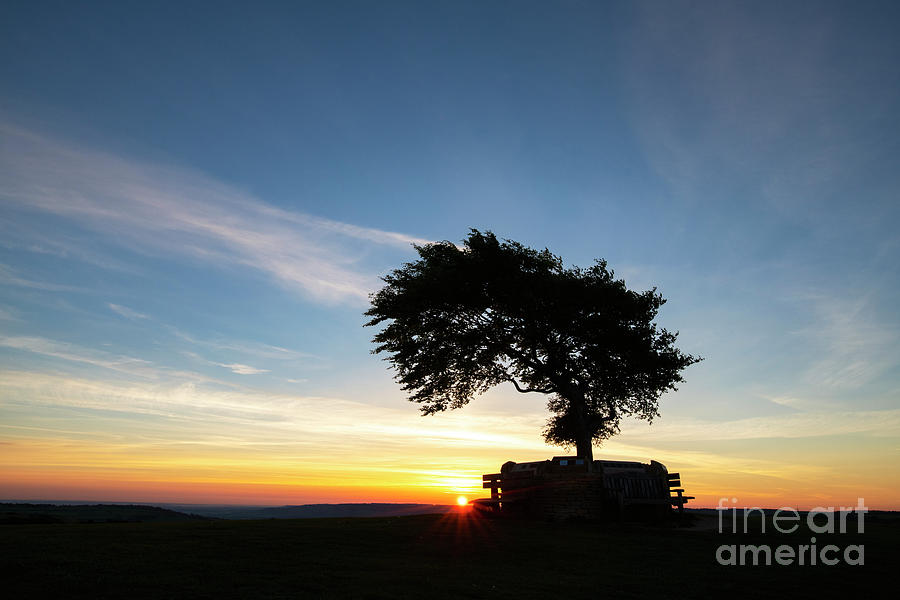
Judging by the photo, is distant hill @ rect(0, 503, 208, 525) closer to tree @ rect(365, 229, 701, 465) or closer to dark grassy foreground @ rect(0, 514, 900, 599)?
dark grassy foreground @ rect(0, 514, 900, 599)

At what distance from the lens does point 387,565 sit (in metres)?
15.9

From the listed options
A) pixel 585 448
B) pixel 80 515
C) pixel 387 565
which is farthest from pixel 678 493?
pixel 80 515

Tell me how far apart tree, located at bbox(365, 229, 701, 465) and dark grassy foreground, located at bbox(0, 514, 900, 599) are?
16.1 meters

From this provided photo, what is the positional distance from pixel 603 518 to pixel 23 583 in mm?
27297

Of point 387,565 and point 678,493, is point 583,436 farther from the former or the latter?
point 387,565

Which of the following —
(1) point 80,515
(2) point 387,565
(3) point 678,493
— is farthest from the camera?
(1) point 80,515

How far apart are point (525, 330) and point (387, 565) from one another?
25838mm

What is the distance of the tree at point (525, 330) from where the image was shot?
39.5 metres

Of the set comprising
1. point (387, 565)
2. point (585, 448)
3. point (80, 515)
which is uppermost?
point (585, 448)

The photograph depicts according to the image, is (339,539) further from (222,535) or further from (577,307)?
(577,307)

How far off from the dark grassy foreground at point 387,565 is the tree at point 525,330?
52.9 ft

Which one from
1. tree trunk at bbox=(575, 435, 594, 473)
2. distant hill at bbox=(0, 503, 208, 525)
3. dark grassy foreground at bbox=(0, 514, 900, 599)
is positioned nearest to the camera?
dark grassy foreground at bbox=(0, 514, 900, 599)

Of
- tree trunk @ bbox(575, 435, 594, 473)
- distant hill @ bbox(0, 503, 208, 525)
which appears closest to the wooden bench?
tree trunk @ bbox(575, 435, 594, 473)

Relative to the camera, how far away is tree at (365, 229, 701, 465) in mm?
39531
